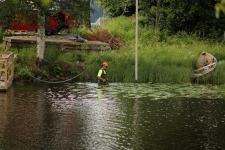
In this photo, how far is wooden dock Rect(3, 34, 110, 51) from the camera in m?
25.7

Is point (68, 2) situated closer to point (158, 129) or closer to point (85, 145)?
point (158, 129)

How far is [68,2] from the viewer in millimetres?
22297

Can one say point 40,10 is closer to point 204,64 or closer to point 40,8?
point 40,8

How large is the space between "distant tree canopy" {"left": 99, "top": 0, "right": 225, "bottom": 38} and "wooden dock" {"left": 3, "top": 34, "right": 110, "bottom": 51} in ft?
21.2

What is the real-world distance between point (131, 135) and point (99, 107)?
13.7 ft

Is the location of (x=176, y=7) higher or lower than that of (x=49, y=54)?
higher

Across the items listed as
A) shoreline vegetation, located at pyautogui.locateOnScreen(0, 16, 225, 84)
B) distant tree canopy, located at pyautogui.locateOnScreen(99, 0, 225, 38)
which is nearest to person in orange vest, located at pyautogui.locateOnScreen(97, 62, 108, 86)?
shoreline vegetation, located at pyautogui.locateOnScreen(0, 16, 225, 84)

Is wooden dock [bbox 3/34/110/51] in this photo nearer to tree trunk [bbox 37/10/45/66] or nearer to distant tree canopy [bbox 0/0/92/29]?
tree trunk [bbox 37/10/45/66]

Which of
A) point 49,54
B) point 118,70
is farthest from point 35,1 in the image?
point 118,70

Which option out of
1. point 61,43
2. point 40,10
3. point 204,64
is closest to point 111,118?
point 40,10

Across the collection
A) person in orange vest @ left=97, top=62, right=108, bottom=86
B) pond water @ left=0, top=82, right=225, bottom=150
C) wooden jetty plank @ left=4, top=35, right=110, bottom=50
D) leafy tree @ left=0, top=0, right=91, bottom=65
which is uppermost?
leafy tree @ left=0, top=0, right=91, bottom=65

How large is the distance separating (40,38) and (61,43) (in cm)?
371

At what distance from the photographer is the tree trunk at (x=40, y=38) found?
21984 mm

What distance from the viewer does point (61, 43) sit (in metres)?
26.5
